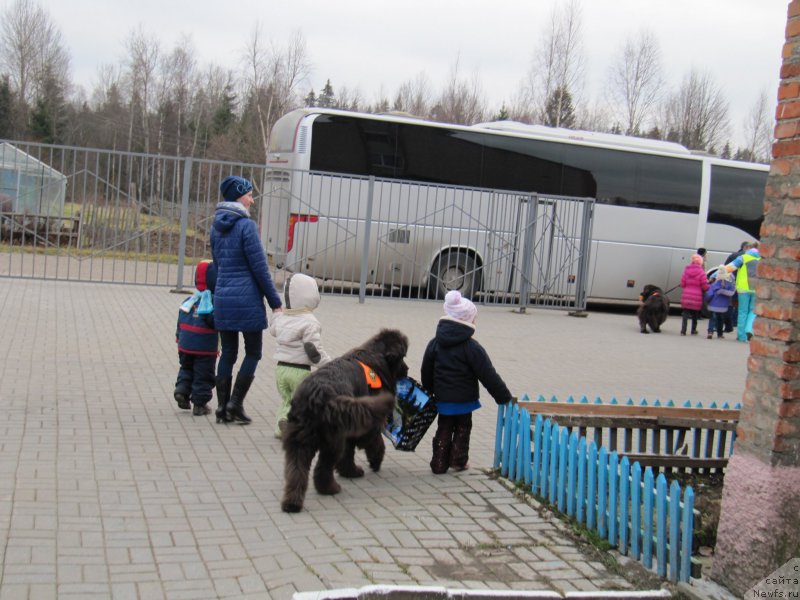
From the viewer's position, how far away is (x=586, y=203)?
17.3m

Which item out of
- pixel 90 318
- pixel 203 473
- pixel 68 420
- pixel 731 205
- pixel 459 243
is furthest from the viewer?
pixel 731 205

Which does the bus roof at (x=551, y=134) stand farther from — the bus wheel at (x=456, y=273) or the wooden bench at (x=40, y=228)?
the wooden bench at (x=40, y=228)

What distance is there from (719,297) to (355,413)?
1215 cm

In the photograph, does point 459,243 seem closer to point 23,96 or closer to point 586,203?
point 586,203

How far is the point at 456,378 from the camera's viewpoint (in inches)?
238

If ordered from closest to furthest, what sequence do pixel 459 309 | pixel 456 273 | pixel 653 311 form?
1. pixel 459 309
2. pixel 653 311
3. pixel 456 273

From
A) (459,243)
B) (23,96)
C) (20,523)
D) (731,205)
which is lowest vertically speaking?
(20,523)

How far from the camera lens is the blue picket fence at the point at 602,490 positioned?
175 inches

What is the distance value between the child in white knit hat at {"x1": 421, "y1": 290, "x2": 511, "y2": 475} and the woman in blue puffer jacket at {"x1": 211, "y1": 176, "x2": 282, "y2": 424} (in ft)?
4.74

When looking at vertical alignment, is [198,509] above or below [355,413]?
below

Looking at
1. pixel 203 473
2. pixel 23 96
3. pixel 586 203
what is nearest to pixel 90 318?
pixel 203 473

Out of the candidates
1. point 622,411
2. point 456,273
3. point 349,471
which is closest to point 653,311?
point 456,273

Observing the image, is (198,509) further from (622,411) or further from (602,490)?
(622,411)

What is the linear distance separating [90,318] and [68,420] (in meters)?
5.46
